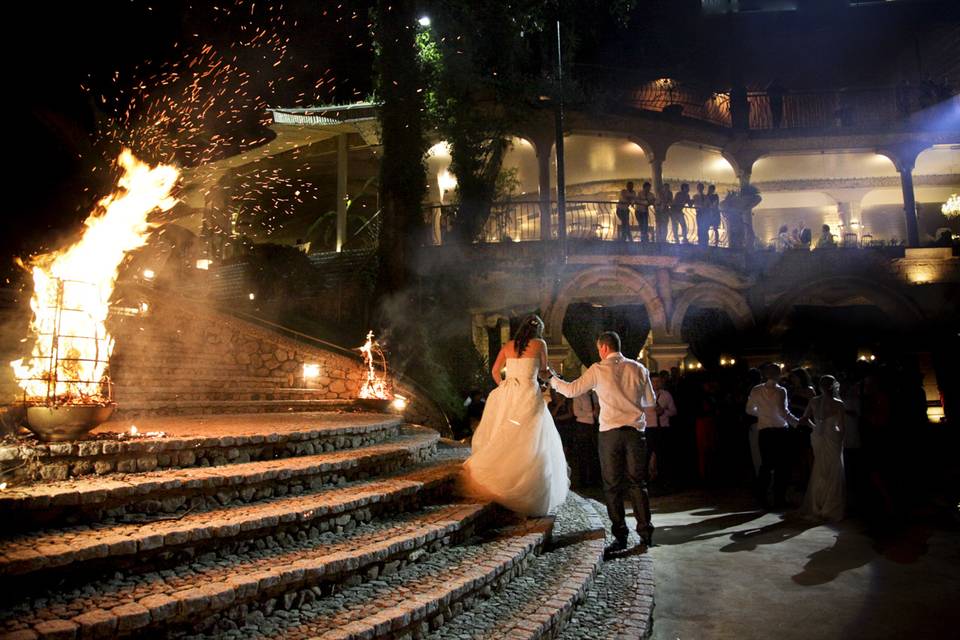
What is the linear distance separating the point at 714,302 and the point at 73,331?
15484 mm

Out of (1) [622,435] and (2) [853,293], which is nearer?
(1) [622,435]

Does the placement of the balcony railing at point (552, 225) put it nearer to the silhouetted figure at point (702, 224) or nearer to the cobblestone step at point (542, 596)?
the silhouetted figure at point (702, 224)

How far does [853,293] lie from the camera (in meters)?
17.6

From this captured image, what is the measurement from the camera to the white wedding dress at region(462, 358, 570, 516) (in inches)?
210

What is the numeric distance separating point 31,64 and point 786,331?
20.0 meters

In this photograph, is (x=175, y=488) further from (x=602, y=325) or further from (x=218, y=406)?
(x=602, y=325)

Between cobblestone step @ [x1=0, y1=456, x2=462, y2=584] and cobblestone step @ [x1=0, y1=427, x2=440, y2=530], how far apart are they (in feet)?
0.29

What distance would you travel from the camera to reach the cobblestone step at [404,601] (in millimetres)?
2973

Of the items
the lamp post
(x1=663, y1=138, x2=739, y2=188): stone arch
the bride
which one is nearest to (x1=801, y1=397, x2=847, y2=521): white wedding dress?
the bride

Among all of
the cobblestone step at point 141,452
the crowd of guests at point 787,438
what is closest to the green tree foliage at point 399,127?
the crowd of guests at point 787,438

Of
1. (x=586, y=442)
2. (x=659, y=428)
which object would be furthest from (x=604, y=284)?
(x=586, y=442)

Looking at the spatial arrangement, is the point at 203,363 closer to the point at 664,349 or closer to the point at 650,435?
the point at 650,435

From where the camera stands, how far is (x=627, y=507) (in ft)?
27.6

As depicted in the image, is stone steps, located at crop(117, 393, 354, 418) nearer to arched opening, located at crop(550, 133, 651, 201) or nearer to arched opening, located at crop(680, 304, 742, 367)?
arched opening, located at crop(550, 133, 651, 201)
